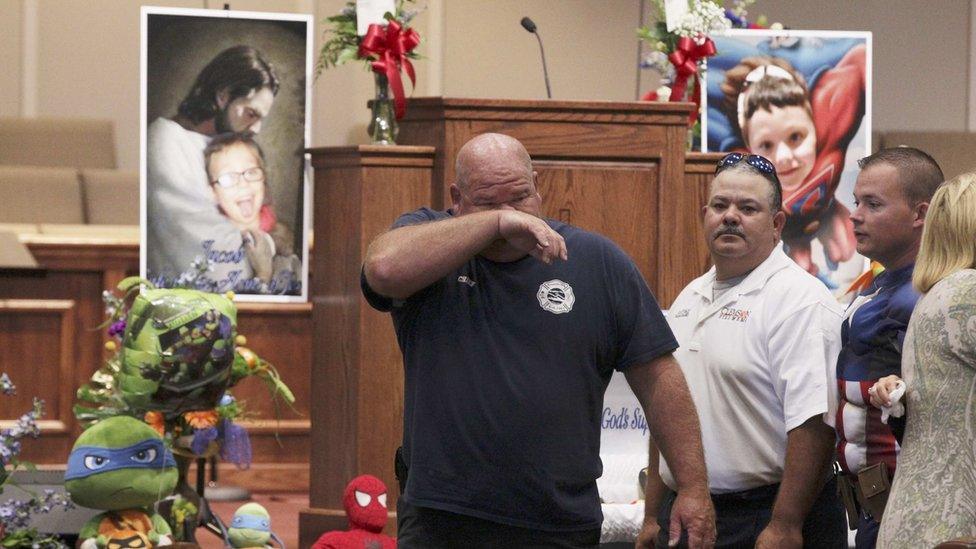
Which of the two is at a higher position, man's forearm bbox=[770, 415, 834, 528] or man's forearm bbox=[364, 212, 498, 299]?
man's forearm bbox=[364, 212, 498, 299]

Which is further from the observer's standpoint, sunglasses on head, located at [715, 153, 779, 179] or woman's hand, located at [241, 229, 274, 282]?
woman's hand, located at [241, 229, 274, 282]

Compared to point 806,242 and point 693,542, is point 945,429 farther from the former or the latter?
point 806,242

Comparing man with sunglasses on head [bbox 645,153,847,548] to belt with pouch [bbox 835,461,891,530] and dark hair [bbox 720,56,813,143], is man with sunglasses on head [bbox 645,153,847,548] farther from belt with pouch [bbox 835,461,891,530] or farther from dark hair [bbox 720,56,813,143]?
dark hair [bbox 720,56,813,143]

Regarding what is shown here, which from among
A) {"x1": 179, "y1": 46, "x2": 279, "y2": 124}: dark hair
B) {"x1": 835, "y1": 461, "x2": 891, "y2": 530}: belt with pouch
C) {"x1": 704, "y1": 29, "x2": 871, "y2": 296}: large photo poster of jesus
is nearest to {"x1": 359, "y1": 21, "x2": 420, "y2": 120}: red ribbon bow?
{"x1": 179, "y1": 46, "x2": 279, "y2": 124}: dark hair

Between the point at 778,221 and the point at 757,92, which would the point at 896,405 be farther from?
the point at 757,92

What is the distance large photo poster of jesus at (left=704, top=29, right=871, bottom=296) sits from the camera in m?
5.75

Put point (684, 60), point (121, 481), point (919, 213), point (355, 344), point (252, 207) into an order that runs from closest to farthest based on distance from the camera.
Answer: point (919, 213) < point (121, 481) < point (355, 344) < point (684, 60) < point (252, 207)

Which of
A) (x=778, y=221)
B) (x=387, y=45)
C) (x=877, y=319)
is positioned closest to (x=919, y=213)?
(x=877, y=319)

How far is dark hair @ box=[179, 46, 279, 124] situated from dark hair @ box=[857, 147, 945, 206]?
3.53m

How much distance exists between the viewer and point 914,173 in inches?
104

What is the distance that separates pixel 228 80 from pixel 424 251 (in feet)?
12.5

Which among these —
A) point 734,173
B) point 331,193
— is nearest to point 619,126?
point 331,193

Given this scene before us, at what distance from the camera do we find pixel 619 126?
4.39 m

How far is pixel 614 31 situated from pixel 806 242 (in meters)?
3.31
